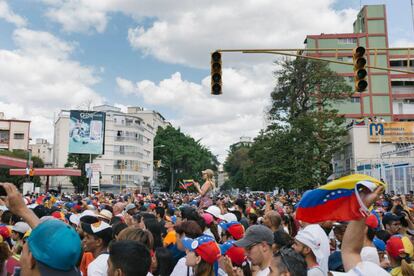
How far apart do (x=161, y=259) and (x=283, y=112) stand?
40.0 metres

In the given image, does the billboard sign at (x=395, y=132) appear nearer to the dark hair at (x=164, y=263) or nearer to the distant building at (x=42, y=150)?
the dark hair at (x=164, y=263)

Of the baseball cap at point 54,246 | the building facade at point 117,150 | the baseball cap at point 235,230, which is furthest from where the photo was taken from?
the building facade at point 117,150

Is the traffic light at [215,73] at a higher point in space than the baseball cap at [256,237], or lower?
higher

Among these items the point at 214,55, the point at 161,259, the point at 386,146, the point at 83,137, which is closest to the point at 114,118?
the point at 83,137

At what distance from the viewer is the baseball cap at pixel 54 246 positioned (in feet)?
8.52

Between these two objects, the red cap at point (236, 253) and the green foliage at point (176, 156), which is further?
the green foliage at point (176, 156)

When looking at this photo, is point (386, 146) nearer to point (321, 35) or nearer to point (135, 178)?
point (321, 35)

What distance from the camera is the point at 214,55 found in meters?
12.4

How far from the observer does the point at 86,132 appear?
45781 millimetres

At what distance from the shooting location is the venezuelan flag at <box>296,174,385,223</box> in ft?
9.98

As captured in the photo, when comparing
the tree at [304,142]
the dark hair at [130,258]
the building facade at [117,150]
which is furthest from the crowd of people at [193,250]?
the building facade at [117,150]

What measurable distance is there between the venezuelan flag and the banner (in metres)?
43.6

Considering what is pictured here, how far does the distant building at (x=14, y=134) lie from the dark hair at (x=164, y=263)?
90.5 m

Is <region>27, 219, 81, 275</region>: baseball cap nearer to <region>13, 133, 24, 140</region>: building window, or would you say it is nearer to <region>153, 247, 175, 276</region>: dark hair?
<region>153, 247, 175, 276</region>: dark hair
